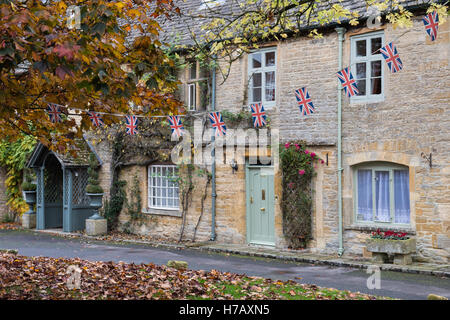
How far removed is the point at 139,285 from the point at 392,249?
6.09 metres

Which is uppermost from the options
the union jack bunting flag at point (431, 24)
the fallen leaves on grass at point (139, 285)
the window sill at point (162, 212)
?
the union jack bunting flag at point (431, 24)

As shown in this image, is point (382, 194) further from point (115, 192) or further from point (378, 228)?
point (115, 192)

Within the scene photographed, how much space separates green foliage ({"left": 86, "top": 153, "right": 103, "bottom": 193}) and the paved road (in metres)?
1.89

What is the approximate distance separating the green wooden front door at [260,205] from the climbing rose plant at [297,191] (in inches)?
24.8

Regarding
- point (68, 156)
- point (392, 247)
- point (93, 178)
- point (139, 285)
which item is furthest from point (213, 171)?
point (139, 285)

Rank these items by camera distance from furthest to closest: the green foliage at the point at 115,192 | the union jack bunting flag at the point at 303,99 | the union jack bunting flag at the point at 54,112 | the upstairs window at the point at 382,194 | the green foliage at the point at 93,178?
the green foliage at the point at 115,192 < the green foliage at the point at 93,178 < the upstairs window at the point at 382,194 < the union jack bunting flag at the point at 303,99 < the union jack bunting flag at the point at 54,112

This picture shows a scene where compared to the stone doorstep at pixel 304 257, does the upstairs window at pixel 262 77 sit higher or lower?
higher

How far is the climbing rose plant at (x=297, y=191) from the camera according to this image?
14.0m

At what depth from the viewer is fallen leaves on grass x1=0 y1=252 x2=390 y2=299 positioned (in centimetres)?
776

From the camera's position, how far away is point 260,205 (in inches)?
601

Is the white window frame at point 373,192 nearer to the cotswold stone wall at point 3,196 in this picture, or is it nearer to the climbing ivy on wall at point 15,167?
the climbing ivy on wall at point 15,167

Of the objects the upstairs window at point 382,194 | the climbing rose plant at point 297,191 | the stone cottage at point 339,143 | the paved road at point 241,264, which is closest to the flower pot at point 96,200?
the paved road at point 241,264
